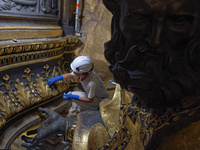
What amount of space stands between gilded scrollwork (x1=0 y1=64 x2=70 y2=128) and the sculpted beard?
1421 mm

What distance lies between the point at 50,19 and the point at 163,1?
205cm

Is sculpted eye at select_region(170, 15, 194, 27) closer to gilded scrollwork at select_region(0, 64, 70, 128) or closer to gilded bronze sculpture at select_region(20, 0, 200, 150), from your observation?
gilded bronze sculpture at select_region(20, 0, 200, 150)

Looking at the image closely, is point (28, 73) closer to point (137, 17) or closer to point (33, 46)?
point (33, 46)

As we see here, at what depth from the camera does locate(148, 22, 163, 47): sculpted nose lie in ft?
1.52

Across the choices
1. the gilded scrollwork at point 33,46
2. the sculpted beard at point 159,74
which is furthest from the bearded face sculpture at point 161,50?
the gilded scrollwork at point 33,46

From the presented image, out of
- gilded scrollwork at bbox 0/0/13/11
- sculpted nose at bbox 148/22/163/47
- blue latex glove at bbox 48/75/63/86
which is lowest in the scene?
blue latex glove at bbox 48/75/63/86

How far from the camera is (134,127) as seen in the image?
0.65 m

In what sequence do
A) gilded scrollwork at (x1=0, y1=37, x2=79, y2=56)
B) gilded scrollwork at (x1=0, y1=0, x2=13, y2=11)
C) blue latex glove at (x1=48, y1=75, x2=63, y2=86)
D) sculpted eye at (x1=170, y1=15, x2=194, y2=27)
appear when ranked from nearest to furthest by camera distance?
sculpted eye at (x1=170, y1=15, x2=194, y2=27)
gilded scrollwork at (x1=0, y1=37, x2=79, y2=56)
gilded scrollwork at (x1=0, y1=0, x2=13, y2=11)
blue latex glove at (x1=48, y1=75, x2=63, y2=86)

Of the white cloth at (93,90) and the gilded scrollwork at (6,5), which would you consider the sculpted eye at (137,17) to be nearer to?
the white cloth at (93,90)

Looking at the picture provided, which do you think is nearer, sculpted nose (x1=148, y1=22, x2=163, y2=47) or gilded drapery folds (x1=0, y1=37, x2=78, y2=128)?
sculpted nose (x1=148, y1=22, x2=163, y2=47)

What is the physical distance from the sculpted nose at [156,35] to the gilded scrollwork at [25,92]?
1.50 meters

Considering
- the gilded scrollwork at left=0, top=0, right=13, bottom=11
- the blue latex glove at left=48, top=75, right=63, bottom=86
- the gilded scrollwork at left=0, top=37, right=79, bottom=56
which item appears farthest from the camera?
the blue latex glove at left=48, top=75, right=63, bottom=86

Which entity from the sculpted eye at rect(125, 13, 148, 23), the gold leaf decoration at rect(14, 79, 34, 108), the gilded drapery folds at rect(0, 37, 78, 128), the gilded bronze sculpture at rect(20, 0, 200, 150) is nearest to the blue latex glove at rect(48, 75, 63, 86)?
the gilded drapery folds at rect(0, 37, 78, 128)

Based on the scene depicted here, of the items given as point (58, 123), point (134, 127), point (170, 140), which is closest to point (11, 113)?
point (58, 123)
